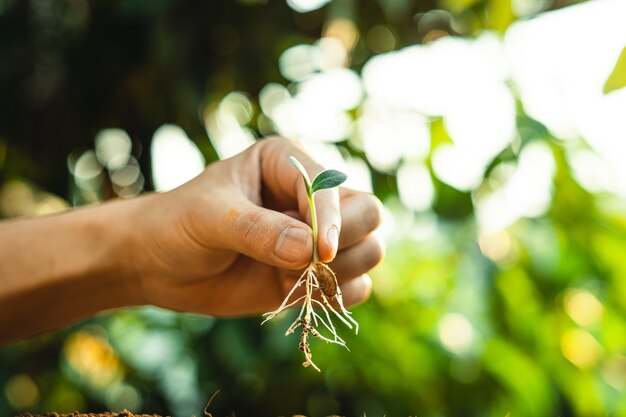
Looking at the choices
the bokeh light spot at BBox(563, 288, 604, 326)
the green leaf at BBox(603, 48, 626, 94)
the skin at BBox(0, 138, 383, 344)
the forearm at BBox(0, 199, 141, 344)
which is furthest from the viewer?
the bokeh light spot at BBox(563, 288, 604, 326)

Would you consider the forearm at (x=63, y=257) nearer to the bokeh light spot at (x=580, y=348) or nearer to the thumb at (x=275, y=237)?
the thumb at (x=275, y=237)

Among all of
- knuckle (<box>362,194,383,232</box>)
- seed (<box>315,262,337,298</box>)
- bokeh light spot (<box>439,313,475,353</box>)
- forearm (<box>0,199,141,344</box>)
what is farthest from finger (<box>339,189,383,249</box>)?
bokeh light spot (<box>439,313,475,353</box>)

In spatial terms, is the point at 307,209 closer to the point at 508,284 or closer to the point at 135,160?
the point at 508,284

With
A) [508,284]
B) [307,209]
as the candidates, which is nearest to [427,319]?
[508,284]

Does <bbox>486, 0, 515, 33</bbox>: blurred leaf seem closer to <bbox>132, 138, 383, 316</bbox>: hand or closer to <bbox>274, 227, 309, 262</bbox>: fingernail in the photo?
<bbox>132, 138, 383, 316</bbox>: hand

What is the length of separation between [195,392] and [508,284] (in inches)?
22.4

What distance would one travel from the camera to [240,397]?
1.21m

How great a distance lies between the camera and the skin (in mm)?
581

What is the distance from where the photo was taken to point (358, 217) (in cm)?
59

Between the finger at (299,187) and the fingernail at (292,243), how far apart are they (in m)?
0.01

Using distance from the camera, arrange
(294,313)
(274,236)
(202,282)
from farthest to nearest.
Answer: (294,313) → (202,282) → (274,236)

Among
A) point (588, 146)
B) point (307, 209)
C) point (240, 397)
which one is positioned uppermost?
point (307, 209)

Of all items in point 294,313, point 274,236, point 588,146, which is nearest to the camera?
point 274,236

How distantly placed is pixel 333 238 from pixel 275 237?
0.04 meters
